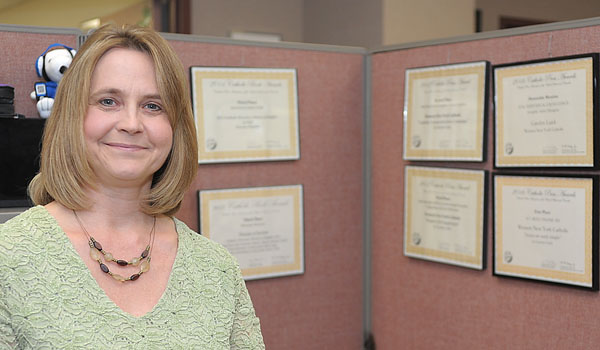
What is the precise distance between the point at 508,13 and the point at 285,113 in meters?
3.27

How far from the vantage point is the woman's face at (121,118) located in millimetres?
1119

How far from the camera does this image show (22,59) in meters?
1.49

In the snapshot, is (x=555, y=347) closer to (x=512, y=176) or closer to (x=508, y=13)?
(x=512, y=176)

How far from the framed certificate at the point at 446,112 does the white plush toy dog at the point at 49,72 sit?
0.90 metres

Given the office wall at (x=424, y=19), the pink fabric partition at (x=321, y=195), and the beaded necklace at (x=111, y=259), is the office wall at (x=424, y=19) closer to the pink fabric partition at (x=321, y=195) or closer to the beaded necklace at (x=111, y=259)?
the pink fabric partition at (x=321, y=195)

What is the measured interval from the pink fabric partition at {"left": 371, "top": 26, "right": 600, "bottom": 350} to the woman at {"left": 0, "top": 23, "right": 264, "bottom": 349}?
715mm

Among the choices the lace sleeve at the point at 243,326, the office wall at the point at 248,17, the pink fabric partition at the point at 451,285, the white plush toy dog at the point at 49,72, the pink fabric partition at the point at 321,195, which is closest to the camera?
the lace sleeve at the point at 243,326

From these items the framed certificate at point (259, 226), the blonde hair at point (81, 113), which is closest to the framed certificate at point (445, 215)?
the framed certificate at point (259, 226)

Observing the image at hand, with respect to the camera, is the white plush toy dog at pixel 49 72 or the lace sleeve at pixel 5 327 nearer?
the lace sleeve at pixel 5 327

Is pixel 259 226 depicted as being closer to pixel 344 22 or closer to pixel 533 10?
pixel 344 22

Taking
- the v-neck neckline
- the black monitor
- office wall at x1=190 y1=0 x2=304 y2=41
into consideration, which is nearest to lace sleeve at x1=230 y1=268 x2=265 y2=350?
the v-neck neckline

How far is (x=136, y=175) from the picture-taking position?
1151 mm

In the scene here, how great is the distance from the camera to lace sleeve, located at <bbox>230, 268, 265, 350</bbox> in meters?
1.26

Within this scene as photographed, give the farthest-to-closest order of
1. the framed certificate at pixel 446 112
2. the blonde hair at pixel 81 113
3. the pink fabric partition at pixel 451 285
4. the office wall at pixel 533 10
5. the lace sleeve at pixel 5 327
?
the office wall at pixel 533 10 < the framed certificate at pixel 446 112 < the pink fabric partition at pixel 451 285 < the blonde hair at pixel 81 113 < the lace sleeve at pixel 5 327
